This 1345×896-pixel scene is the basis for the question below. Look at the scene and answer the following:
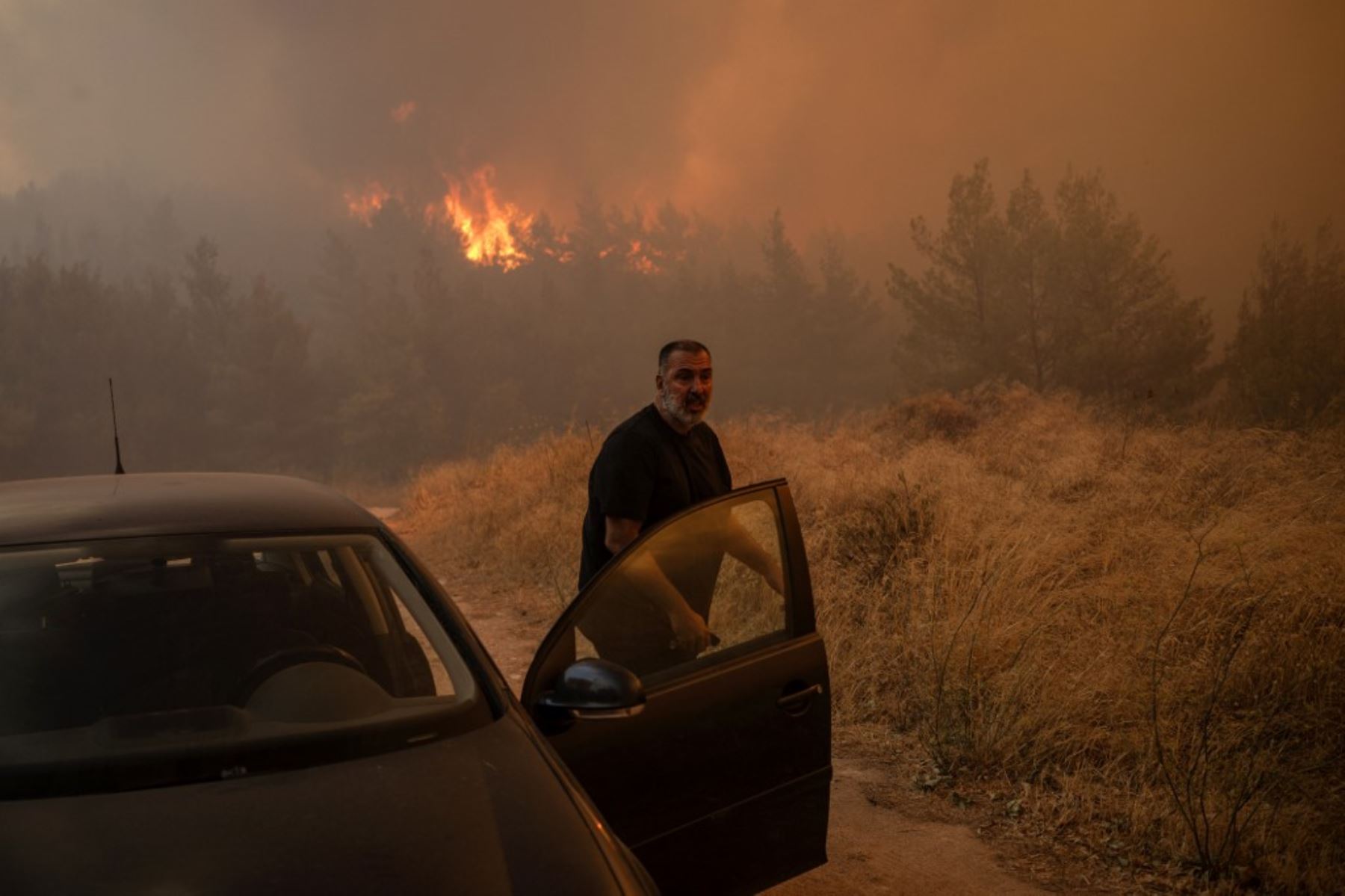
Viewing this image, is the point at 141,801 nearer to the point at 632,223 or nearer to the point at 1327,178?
the point at 1327,178

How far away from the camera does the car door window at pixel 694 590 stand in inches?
106

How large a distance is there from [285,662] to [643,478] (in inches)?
64.5

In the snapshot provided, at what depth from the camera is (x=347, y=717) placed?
2.22 m

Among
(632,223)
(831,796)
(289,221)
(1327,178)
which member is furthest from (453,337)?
(289,221)

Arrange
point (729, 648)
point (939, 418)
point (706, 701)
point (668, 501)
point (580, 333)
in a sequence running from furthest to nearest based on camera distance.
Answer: point (580, 333), point (939, 418), point (668, 501), point (729, 648), point (706, 701)

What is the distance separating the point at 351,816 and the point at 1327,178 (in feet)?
178

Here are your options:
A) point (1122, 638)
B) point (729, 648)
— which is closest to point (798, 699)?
point (729, 648)

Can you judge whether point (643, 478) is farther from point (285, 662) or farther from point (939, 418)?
point (939, 418)

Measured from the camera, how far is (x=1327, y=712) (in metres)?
4.71

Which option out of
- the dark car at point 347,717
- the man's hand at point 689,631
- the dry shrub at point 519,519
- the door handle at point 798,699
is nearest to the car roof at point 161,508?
the dark car at point 347,717

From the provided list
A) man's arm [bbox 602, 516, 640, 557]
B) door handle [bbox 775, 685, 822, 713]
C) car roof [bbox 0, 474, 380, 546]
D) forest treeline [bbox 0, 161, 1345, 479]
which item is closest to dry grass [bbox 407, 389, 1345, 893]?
door handle [bbox 775, 685, 822, 713]

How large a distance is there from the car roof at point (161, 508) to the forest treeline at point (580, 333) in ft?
48.9

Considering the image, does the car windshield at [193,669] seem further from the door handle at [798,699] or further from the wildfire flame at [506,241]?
the wildfire flame at [506,241]

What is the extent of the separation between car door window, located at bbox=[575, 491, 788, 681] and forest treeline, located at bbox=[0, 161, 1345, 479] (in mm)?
14056
